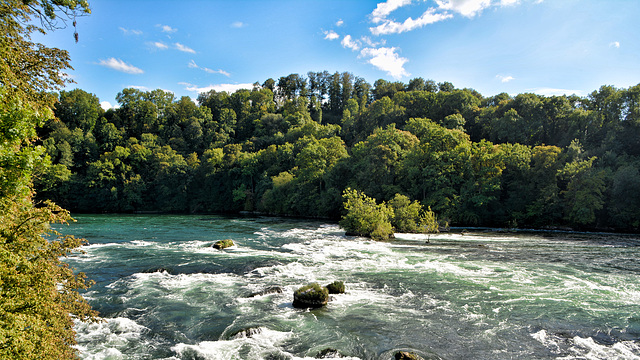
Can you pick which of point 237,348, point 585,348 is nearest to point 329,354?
point 237,348

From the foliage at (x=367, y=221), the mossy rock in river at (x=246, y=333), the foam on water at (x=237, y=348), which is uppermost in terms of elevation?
the foliage at (x=367, y=221)

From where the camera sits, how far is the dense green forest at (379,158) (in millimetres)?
44750

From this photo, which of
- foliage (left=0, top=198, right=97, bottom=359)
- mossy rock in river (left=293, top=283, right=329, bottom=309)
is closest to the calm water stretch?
mossy rock in river (left=293, top=283, right=329, bottom=309)

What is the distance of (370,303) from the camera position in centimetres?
1548

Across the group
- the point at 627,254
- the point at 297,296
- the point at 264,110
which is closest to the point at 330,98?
the point at 264,110

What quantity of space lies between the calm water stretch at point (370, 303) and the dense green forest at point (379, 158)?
8.14 m

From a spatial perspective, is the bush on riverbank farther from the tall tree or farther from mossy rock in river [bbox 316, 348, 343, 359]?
the tall tree

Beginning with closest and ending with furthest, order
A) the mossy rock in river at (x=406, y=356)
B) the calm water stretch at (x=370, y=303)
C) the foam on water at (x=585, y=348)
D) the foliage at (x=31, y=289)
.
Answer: the foliage at (x=31, y=289) < the mossy rock in river at (x=406, y=356) < the foam on water at (x=585, y=348) < the calm water stretch at (x=370, y=303)

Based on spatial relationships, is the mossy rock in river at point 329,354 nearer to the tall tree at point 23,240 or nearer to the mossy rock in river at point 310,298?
the mossy rock in river at point 310,298

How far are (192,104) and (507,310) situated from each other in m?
114

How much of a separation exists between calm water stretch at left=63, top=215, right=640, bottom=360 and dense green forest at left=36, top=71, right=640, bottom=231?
8.14m

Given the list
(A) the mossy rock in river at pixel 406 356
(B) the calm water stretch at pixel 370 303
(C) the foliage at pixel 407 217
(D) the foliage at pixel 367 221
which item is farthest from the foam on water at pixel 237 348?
(C) the foliage at pixel 407 217

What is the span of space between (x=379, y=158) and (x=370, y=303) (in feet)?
130

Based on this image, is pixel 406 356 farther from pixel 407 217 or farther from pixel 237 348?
pixel 407 217
